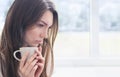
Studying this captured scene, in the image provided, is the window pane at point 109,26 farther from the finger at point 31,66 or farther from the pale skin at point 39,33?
the finger at point 31,66

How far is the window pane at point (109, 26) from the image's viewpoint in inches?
83.2

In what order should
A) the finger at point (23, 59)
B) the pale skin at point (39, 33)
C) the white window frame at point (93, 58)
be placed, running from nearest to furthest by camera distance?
the finger at point (23, 59)
the pale skin at point (39, 33)
the white window frame at point (93, 58)

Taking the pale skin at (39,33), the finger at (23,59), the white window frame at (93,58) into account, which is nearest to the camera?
the finger at (23,59)

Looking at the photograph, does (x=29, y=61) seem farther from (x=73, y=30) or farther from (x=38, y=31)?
(x=73, y=30)

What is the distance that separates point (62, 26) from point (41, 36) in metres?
0.80

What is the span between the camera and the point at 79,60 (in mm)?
2061

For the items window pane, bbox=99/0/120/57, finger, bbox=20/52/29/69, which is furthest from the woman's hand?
window pane, bbox=99/0/120/57

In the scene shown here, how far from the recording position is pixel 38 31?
1310 millimetres

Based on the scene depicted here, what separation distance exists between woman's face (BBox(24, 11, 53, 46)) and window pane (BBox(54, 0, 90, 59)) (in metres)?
0.76

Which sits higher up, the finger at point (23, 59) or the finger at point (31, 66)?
the finger at point (23, 59)

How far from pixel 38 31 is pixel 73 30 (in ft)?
2.73

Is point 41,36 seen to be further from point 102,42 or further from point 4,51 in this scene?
point 102,42

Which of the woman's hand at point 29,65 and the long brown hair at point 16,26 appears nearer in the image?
the woman's hand at point 29,65

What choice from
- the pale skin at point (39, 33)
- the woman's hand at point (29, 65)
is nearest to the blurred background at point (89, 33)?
the pale skin at point (39, 33)
